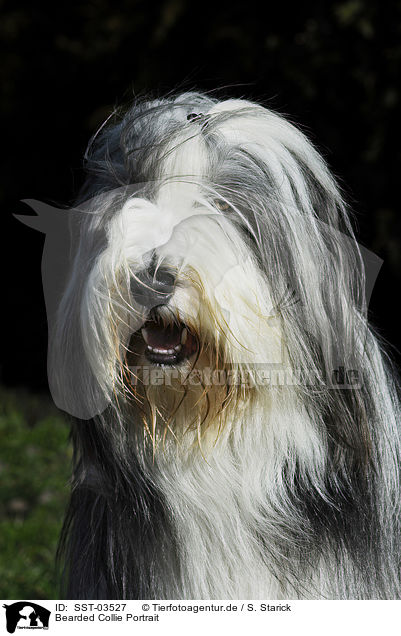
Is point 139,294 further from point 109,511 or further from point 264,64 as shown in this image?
point 264,64

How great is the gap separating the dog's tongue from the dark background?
201 centimetres

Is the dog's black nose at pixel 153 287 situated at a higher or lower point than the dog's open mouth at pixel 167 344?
higher

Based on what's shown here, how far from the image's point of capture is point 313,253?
6.45ft

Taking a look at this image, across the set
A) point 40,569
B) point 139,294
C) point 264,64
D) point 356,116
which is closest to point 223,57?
point 264,64

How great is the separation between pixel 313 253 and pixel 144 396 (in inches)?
20.7

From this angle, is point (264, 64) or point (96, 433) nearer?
point (96, 433)

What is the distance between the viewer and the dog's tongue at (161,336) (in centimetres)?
183

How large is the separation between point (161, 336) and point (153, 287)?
13 cm

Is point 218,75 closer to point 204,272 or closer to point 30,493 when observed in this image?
point 30,493

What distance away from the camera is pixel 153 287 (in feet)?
5.78

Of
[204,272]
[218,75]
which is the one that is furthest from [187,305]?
[218,75]

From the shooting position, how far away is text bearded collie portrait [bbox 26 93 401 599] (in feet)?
5.97
